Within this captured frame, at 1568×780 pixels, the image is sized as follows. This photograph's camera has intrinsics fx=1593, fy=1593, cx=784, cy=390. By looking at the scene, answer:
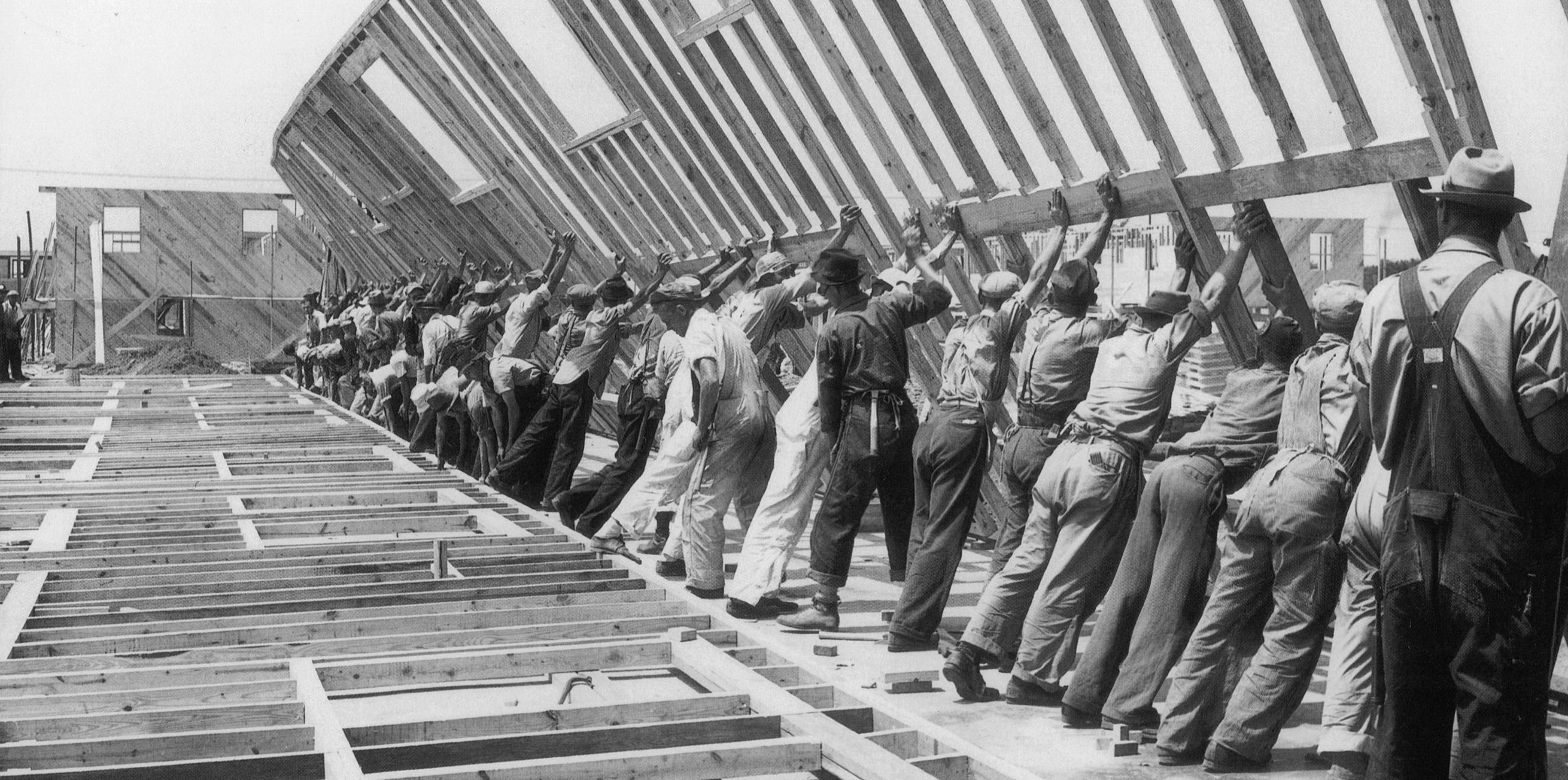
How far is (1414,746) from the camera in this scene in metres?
3.59

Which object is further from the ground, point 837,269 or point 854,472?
point 837,269

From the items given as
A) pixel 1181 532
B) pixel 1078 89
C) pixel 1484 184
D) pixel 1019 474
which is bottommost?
pixel 1181 532

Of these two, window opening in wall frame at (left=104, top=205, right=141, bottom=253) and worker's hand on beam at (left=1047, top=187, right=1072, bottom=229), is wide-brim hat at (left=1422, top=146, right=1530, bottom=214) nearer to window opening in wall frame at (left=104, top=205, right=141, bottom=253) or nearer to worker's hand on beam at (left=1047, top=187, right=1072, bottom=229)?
worker's hand on beam at (left=1047, top=187, right=1072, bottom=229)

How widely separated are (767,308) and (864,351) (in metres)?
1.38

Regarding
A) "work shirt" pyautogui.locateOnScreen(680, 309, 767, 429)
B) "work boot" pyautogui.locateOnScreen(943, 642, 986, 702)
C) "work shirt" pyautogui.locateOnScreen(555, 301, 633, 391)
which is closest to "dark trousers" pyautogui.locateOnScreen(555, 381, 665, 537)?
"work shirt" pyautogui.locateOnScreen(555, 301, 633, 391)

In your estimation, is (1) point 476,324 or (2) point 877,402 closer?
(2) point 877,402

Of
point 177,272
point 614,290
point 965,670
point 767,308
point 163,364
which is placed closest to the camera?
point 965,670

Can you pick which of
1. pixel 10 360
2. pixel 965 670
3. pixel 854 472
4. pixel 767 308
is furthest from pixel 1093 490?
pixel 10 360

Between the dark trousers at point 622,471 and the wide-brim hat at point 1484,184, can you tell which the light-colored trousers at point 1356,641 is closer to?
the wide-brim hat at point 1484,184

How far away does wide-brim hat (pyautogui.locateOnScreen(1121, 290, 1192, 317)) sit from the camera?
17.4 feet

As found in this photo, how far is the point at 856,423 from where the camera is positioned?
6664 mm

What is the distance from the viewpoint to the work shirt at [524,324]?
10844mm

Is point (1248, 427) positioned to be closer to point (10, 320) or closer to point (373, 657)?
point (373, 657)

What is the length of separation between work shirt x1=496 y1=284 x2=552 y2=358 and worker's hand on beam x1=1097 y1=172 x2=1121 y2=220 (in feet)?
17.6
